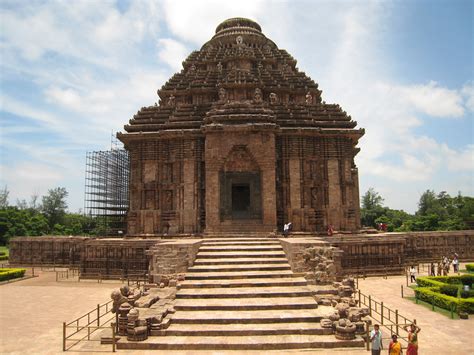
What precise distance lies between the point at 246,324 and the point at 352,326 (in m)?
2.68

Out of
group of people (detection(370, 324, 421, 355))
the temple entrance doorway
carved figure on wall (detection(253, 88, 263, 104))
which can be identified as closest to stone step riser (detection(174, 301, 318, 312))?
group of people (detection(370, 324, 421, 355))

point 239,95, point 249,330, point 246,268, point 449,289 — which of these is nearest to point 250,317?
point 249,330

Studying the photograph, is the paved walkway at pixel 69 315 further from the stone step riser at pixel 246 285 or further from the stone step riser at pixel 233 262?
the stone step riser at pixel 233 262

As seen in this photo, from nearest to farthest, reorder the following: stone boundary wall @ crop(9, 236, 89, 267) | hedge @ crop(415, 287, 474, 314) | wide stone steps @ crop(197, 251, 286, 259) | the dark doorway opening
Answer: hedge @ crop(415, 287, 474, 314), wide stone steps @ crop(197, 251, 286, 259), the dark doorway opening, stone boundary wall @ crop(9, 236, 89, 267)

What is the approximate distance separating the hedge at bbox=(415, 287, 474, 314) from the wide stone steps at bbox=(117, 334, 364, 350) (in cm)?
493

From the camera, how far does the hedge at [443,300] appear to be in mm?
11812

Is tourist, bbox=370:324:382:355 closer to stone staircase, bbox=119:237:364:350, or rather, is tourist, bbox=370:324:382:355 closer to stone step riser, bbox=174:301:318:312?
stone staircase, bbox=119:237:364:350

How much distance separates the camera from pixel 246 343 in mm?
8898

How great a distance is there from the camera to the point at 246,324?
989cm

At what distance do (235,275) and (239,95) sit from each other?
524 inches

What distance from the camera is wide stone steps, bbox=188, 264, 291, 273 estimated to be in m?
13.5

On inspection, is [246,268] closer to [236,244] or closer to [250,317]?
[236,244]

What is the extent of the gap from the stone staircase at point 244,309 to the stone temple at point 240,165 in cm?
578

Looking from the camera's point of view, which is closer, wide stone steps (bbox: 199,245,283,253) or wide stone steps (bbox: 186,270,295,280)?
wide stone steps (bbox: 186,270,295,280)
